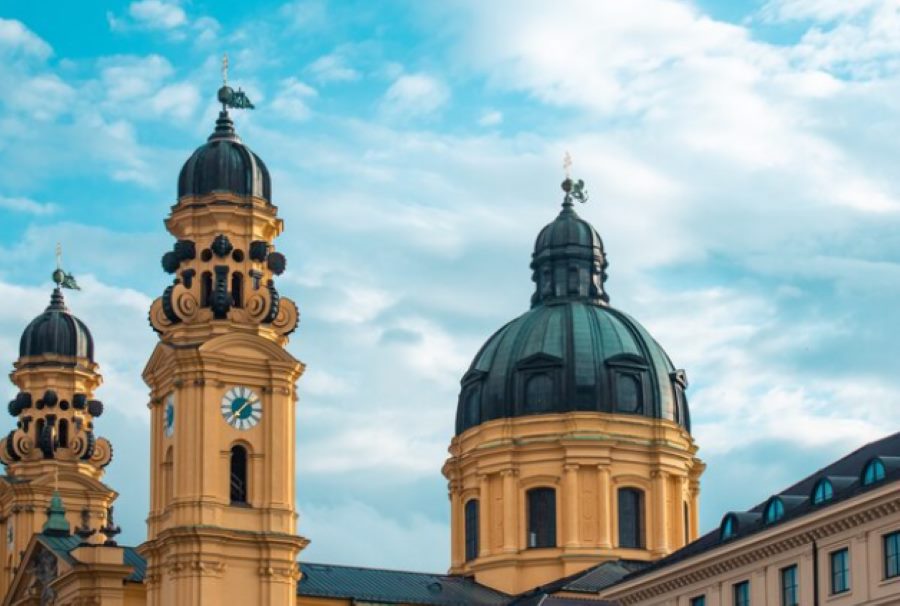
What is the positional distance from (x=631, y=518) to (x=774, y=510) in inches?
1606

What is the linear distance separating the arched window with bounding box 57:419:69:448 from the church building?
8cm

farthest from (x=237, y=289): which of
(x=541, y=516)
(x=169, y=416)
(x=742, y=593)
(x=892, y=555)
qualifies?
(x=892, y=555)

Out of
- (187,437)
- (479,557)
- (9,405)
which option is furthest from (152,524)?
(9,405)

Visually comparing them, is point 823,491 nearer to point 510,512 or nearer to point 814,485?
point 814,485

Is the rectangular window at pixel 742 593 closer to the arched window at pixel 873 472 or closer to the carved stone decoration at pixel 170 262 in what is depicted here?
the arched window at pixel 873 472

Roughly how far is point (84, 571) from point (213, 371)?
11272 mm

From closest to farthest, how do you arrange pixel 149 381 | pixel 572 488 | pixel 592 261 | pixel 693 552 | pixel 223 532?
1. pixel 693 552
2. pixel 223 532
3. pixel 149 381
4. pixel 572 488
5. pixel 592 261

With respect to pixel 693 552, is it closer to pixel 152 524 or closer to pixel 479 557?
pixel 152 524

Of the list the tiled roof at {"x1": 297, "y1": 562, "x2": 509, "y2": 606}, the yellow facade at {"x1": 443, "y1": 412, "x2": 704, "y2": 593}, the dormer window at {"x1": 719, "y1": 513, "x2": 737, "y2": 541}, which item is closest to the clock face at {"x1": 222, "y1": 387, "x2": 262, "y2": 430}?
the tiled roof at {"x1": 297, "y1": 562, "x2": 509, "y2": 606}

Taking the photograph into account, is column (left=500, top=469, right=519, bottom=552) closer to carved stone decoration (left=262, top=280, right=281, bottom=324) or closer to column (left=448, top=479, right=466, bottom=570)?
column (left=448, top=479, right=466, bottom=570)

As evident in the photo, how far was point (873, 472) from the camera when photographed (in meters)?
60.4

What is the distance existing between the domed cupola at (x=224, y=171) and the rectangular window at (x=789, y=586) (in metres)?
39.3

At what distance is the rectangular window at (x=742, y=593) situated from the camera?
65438 mm

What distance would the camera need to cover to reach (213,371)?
92625mm
